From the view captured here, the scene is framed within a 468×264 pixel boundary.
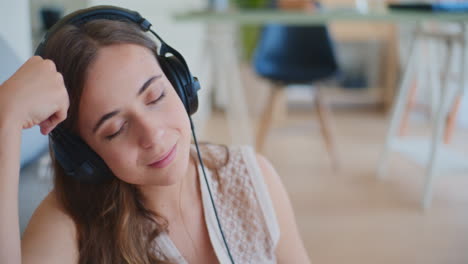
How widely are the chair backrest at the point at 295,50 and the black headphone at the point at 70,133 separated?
1898mm

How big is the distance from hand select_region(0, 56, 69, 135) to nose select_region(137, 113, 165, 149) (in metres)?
0.12

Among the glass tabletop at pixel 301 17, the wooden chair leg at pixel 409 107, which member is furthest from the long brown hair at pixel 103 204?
the wooden chair leg at pixel 409 107

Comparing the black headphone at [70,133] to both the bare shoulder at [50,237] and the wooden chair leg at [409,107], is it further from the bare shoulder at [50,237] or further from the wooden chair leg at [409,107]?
the wooden chair leg at [409,107]

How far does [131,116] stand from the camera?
711 millimetres

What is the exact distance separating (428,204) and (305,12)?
3.27ft

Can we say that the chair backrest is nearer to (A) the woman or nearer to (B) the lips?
(A) the woman

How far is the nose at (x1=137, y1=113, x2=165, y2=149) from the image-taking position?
2.32ft

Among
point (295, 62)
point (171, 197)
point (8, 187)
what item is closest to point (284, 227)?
point (171, 197)

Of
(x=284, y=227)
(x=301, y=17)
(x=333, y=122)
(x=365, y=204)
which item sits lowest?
(x=333, y=122)

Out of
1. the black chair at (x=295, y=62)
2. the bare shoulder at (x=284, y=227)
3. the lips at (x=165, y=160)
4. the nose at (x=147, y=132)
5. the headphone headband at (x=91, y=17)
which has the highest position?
the headphone headband at (x=91, y=17)

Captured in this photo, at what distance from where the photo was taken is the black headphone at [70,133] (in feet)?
2.32

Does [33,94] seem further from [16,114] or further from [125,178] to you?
[125,178]

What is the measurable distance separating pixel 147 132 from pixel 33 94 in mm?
166

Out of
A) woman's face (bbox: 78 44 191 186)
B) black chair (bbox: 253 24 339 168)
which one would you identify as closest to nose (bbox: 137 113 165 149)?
woman's face (bbox: 78 44 191 186)
